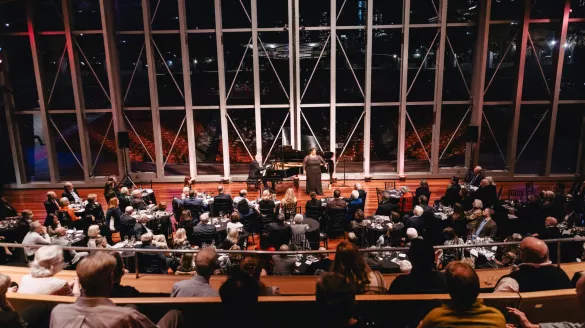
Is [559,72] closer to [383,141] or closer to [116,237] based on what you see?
[383,141]

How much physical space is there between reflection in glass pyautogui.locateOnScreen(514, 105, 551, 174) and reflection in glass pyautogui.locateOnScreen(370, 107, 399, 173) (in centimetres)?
406

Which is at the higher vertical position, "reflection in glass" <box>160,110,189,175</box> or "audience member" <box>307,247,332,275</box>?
"reflection in glass" <box>160,110,189,175</box>

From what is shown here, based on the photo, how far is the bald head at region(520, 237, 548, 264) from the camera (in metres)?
3.67

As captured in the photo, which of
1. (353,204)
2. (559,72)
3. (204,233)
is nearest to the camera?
(204,233)

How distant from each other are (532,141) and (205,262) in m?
18.4

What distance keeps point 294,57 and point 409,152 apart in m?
5.88

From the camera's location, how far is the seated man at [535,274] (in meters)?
3.59

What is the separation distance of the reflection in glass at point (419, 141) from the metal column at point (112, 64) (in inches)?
356

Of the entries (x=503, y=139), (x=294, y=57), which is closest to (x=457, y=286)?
(x=294, y=57)

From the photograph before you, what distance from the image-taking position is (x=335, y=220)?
9609 millimetres

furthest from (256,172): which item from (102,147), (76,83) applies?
(102,147)

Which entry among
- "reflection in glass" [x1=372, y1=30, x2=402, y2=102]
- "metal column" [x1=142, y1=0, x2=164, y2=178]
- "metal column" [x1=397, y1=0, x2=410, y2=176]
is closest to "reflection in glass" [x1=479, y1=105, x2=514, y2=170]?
"metal column" [x1=397, y1=0, x2=410, y2=176]

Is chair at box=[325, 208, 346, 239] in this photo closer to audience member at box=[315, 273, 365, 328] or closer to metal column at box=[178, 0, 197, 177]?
metal column at box=[178, 0, 197, 177]

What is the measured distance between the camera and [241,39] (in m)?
14.0
